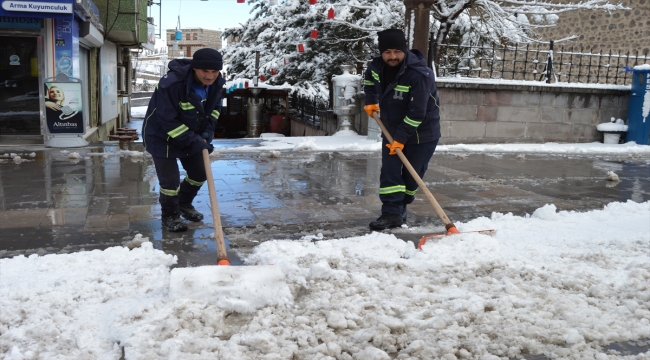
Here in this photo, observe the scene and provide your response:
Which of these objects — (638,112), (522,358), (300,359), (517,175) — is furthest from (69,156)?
(638,112)

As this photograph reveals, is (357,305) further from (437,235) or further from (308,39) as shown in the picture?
(308,39)

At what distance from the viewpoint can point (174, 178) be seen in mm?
4734

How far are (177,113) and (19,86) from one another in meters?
9.35

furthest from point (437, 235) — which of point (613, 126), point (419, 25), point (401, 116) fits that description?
point (613, 126)

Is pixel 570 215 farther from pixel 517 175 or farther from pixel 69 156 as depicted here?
pixel 69 156

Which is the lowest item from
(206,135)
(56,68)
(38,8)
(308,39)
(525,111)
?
(206,135)

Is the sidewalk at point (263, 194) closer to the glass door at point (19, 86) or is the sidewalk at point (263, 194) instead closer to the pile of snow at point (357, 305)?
the pile of snow at point (357, 305)

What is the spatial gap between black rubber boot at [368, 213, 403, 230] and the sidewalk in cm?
8

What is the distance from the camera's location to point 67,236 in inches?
181

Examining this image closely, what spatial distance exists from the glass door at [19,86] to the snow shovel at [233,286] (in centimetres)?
1018

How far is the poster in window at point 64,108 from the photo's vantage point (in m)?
9.88

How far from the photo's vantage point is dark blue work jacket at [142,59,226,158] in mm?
4375

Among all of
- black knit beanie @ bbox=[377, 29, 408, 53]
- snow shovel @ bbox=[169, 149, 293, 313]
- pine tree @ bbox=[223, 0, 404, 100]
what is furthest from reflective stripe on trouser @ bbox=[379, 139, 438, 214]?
pine tree @ bbox=[223, 0, 404, 100]

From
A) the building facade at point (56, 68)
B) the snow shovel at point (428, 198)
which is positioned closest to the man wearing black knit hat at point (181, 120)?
the snow shovel at point (428, 198)
